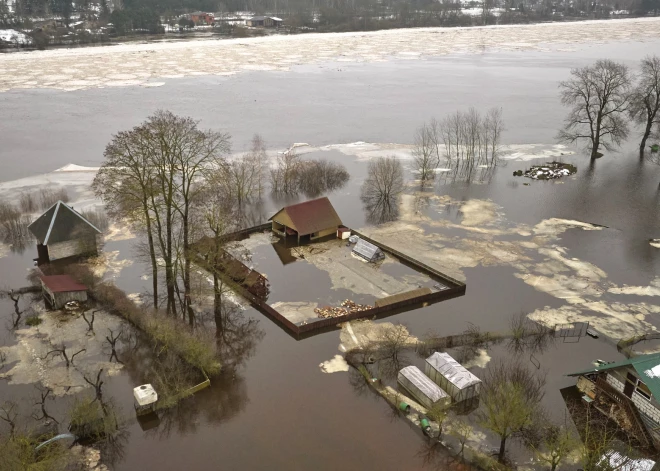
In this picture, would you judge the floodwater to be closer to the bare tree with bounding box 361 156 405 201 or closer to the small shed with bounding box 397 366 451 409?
the small shed with bounding box 397 366 451 409

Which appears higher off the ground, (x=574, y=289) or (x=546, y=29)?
(x=546, y=29)

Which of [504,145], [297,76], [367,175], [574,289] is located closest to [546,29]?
[297,76]

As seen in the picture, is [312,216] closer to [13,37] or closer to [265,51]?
[265,51]

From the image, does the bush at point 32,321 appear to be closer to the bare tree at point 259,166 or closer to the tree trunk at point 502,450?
the bare tree at point 259,166

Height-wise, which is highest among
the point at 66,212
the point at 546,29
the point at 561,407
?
the point at 546,29

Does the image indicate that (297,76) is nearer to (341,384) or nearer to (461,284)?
(461,284)

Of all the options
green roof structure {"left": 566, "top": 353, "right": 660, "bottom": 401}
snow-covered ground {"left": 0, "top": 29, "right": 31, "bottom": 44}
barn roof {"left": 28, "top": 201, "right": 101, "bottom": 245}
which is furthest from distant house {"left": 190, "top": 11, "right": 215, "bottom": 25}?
green roof structure {"left": 566, "top": 353, "right": 660, "bottom": 401}

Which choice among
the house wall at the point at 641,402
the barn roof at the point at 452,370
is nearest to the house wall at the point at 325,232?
the barn roof at the point at 452,370
